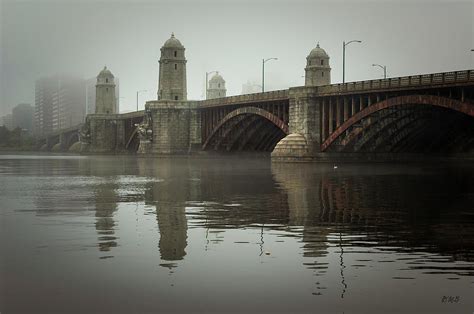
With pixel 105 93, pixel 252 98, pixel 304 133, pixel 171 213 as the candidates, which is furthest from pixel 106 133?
pixel 171 213

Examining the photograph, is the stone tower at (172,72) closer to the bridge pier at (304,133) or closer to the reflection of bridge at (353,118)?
the reflection of bridge at (353,118)

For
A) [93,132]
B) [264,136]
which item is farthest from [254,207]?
[93,132]

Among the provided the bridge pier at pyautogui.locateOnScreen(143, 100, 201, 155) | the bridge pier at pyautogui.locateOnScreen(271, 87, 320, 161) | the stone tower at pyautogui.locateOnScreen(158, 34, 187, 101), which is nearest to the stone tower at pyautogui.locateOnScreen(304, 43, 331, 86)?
the bridge pier at pyautogui.locateOnScreen(271, 87, 320, 161)

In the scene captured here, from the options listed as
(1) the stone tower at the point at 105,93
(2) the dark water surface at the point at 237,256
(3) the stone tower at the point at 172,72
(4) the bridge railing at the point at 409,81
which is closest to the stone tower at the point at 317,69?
(4) the bridge railing at the point at 409,81

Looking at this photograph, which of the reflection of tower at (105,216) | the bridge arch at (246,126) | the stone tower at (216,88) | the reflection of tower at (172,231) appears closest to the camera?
the reflection of tower at (172,231)

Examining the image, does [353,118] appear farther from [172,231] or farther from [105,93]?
[105,93]

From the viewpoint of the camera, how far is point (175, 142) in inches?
5005

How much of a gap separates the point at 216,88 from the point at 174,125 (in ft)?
208

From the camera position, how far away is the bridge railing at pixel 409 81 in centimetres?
6058

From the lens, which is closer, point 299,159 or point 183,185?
point 183,185

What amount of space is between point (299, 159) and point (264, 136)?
28450mm

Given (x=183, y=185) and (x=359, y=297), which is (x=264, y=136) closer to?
(x=183, y=185)

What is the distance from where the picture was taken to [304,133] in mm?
84750

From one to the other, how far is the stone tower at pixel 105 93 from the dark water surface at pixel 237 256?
143231 mm
